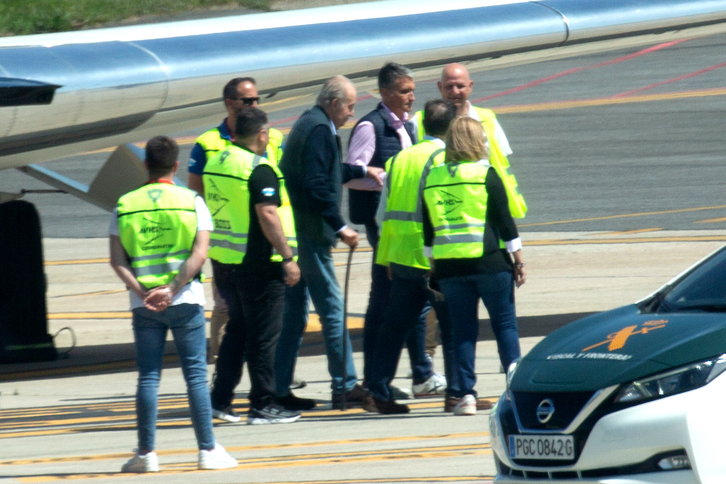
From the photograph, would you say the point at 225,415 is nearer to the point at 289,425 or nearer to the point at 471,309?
the point at 289,425

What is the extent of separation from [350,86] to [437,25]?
15.8 feet

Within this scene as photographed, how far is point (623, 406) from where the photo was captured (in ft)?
16.7

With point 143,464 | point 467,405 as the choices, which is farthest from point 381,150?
point 143,464

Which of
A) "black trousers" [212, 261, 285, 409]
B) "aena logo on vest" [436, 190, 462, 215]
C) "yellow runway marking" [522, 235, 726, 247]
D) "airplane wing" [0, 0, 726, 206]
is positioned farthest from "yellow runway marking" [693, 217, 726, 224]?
"black trousers" [212, 261, 285, 409]

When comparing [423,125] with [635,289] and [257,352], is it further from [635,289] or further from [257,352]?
[635,289]

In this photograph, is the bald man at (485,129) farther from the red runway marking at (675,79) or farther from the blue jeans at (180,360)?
the red runway marking at (675,79)

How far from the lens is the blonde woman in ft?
25.3

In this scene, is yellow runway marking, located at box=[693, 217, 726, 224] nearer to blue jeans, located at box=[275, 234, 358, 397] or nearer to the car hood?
blue jeans, located at box=[275, 234, 358, 397]

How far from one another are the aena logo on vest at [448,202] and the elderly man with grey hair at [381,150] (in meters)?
0.97


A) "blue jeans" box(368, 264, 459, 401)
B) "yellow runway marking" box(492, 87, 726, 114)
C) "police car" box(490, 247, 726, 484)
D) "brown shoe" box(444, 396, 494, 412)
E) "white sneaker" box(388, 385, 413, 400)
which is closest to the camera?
"police car" box(490, 247, 726, 484)

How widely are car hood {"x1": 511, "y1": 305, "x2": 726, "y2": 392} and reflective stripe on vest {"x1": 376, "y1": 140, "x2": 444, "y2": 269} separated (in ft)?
7.35

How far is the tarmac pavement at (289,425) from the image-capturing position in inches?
266

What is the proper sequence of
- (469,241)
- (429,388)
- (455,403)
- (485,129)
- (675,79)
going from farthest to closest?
(675,79) → (429,388) → (485,129) → (455,403) → (469,241)

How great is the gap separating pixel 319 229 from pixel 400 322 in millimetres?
818
